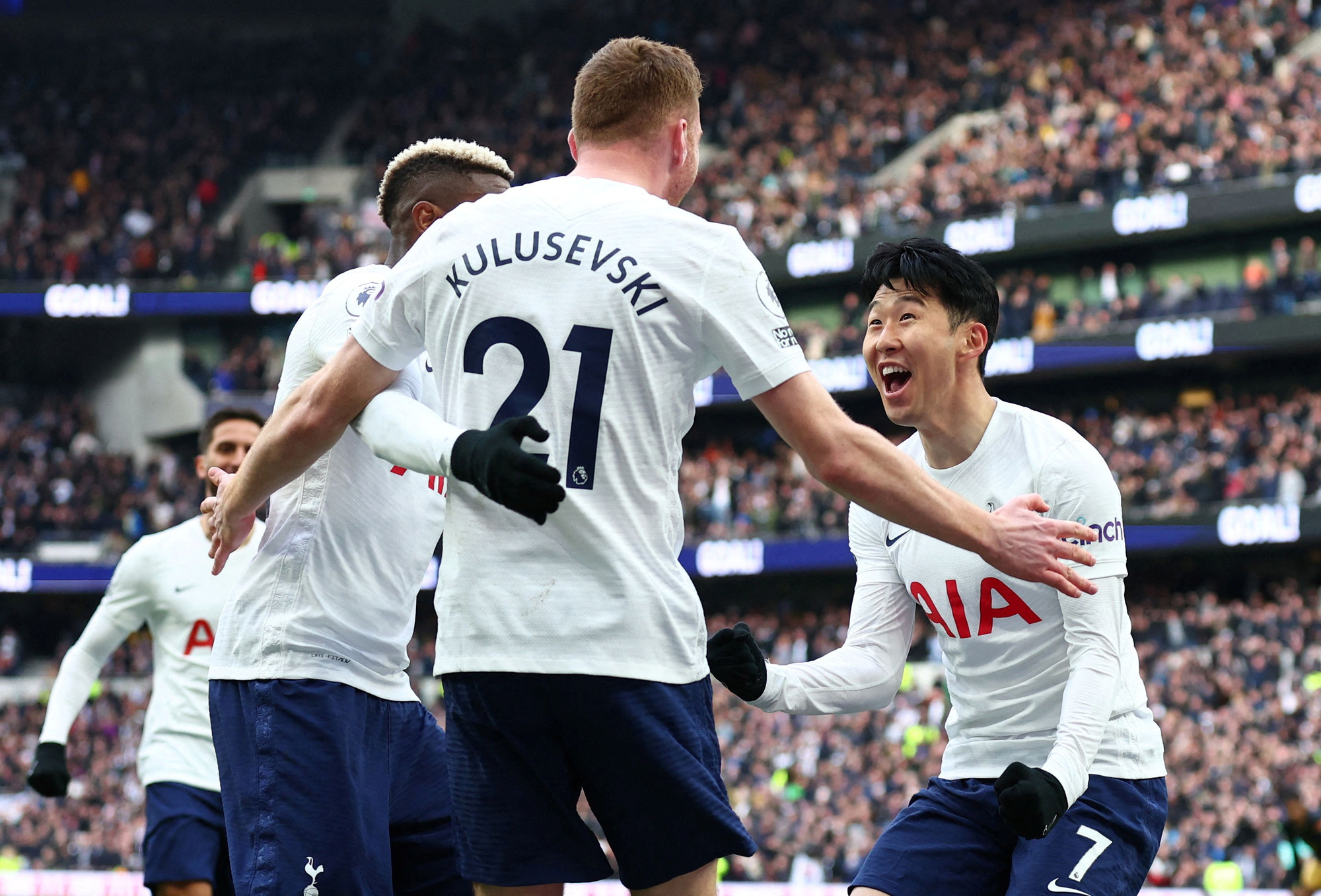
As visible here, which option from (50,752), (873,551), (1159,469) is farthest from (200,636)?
(1159,469)

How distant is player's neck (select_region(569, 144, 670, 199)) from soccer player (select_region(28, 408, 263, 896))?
3.15m

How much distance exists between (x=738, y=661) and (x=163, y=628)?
345 cm

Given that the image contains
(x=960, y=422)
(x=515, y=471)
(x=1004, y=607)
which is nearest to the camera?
(x=515, y=471)

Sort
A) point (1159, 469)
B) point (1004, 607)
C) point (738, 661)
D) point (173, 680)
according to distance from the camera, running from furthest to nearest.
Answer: point (1159, 469), point (173, 680), point (1004, 607), point (738, 661)

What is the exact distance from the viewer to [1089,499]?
13.0 ft

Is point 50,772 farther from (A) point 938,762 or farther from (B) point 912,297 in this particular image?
(A) point 938,762

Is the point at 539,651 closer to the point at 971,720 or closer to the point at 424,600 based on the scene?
the point at 971,720

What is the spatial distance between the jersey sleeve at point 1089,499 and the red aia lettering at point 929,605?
1.33ft

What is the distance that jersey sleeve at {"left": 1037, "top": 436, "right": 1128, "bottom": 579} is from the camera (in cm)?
395

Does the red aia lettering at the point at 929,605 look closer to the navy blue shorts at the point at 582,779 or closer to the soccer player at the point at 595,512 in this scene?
the soccer player at the point at 595,512

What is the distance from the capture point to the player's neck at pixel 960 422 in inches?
168

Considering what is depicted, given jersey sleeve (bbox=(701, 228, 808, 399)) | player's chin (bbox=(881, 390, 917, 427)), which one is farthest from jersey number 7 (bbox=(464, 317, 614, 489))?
player's chin (bbox=(881, 390, 917, 427))

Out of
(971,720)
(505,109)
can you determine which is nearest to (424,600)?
(505,109)

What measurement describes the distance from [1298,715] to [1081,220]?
33.1 ft
